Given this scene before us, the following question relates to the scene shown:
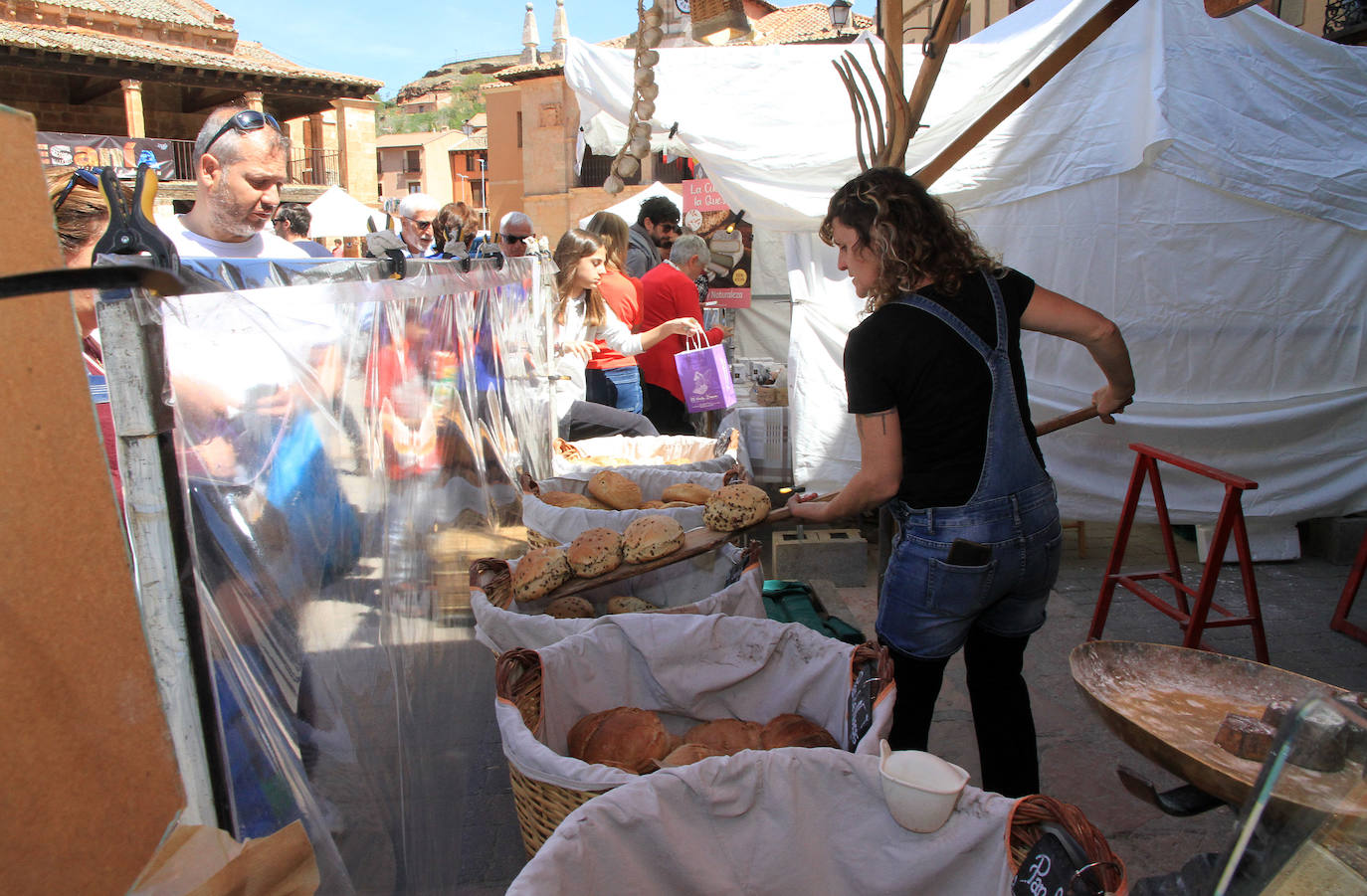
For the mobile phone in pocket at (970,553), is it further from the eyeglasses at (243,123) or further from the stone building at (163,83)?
the stone building at (163,83)

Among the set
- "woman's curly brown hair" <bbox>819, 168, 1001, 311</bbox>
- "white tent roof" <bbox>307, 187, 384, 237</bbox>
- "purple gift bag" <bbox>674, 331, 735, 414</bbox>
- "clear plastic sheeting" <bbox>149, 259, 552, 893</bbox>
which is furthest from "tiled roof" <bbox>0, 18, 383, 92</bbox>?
"woman's curly brown hair" <bbox>819, 168, 1001, 311</bbox>

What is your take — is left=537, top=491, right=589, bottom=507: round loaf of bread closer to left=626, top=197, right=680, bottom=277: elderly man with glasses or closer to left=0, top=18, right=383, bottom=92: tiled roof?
left=626, top=197, right=680, bottom=277: elderly man with glasses

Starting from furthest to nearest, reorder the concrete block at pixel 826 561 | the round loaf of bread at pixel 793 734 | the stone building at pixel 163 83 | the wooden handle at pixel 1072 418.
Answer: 1. the stone building at pixel 163 83
2. the concrete block at pixel 826 561
3. the wooden handle at pixel 1072 418
4. the round loaf of bread at pixel 793 734

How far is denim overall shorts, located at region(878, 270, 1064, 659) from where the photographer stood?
1.95 meters

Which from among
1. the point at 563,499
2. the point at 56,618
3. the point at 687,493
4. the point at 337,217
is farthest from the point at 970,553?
the point at 337,217

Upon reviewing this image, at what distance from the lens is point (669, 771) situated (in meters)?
1.39

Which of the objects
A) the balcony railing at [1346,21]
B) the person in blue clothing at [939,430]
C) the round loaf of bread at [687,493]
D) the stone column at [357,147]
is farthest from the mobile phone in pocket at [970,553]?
the stone column at [357,147]

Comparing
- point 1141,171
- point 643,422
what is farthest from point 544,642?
point 1141,171

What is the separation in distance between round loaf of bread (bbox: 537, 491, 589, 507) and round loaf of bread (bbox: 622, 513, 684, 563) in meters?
0.73

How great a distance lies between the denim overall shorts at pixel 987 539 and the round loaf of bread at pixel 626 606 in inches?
36.3

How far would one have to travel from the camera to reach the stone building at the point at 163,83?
21.9 m

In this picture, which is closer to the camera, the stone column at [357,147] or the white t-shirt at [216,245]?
the white t-shirt at [216,245]

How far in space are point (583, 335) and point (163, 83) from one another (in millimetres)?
25068

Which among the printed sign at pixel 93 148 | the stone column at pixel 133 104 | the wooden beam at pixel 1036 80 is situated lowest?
the wooden beam at pixel 1036 80
